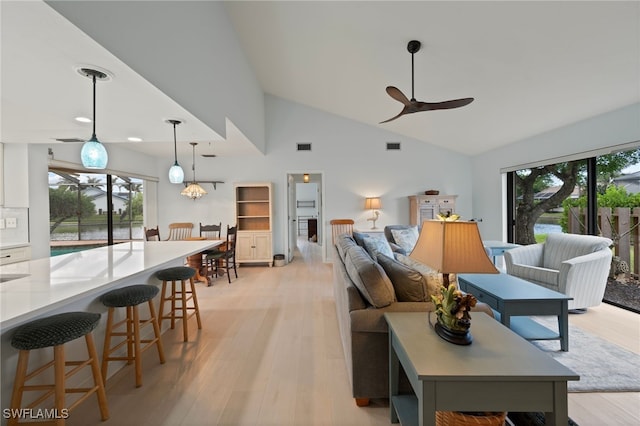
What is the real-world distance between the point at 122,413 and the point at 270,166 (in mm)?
4877

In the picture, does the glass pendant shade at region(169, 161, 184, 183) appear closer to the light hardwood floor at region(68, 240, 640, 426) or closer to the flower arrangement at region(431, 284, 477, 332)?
the light hardwood floor at region(68, 240, 640, 426)

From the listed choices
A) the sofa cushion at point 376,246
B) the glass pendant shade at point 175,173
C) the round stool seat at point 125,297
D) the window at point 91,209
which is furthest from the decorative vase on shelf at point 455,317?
the window at point 91,209

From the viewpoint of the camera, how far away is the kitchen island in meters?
1.18

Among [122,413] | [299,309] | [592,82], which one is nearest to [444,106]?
[592,82]

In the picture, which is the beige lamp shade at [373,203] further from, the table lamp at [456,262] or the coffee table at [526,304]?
the table lamp at [456,262]

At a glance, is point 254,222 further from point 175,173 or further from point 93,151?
point 93,151

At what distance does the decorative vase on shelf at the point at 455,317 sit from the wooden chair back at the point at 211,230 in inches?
194

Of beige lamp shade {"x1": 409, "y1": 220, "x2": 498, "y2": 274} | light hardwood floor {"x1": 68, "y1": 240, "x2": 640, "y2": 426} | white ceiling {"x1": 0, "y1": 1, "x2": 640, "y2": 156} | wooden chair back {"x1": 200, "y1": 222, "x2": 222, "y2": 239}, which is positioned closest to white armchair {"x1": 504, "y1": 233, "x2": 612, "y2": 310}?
light hardwood floor {"x1": 68, "y1": 240, "x2": 640, "y2": 426}

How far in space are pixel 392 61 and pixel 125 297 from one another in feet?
12.5

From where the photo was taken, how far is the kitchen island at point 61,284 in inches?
46.5

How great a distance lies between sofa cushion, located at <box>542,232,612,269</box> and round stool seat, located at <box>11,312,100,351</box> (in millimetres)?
4710

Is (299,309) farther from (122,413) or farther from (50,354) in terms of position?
(50,354)

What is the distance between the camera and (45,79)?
1800 mm

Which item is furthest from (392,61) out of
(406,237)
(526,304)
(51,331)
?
(51,331)
